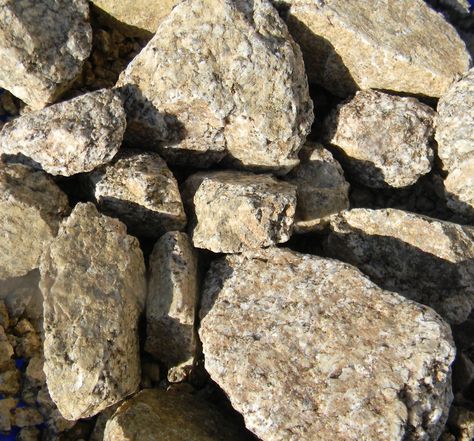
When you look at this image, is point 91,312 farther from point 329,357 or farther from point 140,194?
point 329,357

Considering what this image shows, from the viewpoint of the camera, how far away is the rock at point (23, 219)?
2385mm

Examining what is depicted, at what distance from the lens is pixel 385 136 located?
286 centimetres

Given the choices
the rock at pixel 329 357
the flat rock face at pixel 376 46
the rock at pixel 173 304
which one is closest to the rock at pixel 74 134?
the rock at pixel 173 304

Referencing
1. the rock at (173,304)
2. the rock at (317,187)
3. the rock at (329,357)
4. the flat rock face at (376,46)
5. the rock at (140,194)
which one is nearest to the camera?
the rock at (329,357)

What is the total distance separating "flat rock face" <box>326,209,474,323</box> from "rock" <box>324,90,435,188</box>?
32 cm

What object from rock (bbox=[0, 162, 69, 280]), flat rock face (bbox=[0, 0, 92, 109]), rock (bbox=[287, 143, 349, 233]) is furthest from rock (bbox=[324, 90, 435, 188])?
rock (bbox=[0, 162, 69, 280])

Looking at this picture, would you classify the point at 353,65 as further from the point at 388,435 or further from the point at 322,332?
the point at 388,435

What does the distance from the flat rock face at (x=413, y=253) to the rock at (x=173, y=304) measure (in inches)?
27.3

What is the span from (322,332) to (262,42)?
1.17 meters

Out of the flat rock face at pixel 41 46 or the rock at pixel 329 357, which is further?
the flat rock face at pixel 41 46

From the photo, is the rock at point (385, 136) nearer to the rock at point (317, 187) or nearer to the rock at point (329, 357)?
the rock at point (317, 187)

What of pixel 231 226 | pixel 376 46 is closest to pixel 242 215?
pixel 231 226

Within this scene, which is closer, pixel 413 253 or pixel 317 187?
pixel 413 253

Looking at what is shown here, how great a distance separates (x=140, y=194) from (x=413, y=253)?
1.15 m
